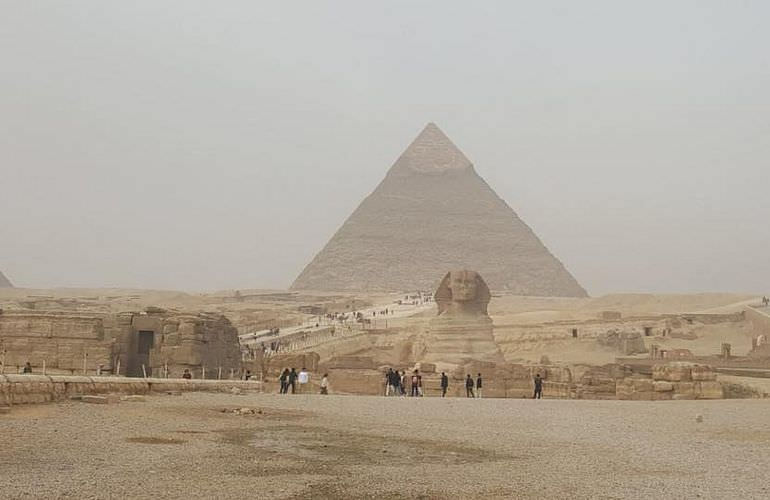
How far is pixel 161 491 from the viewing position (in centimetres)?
399

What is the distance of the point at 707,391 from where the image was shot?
11.5 m

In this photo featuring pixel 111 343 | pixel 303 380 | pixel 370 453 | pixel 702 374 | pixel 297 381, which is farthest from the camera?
pixel 297 381

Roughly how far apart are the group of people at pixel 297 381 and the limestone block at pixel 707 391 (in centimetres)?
498

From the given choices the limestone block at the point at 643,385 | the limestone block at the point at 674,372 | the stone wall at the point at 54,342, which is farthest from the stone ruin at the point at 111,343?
the limestone block at the point at 674,372

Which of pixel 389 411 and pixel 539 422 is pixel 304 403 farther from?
pixel 539 422

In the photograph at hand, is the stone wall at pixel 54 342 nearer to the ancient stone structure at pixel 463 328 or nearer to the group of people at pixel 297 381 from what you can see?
the group of people at pixel 297 381

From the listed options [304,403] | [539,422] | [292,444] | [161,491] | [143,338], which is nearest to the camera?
[161,491]

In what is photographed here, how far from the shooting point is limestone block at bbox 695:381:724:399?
11438mm

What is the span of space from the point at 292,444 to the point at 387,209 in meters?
124

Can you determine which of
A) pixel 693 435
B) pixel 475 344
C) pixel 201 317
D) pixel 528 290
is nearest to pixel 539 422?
pixel 693 435

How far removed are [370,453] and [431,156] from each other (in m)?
135

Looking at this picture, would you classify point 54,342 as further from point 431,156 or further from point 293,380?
point 431,156

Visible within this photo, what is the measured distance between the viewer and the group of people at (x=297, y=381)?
12648 mm

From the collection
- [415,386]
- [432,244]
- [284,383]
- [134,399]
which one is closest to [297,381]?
[284,383]
